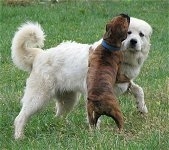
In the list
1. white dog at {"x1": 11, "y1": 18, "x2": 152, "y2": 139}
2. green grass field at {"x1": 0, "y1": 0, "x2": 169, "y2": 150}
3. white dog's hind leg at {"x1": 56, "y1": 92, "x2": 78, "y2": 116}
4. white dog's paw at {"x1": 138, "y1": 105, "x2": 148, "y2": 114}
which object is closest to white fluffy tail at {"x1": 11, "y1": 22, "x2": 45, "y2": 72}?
white dog at {"x1": 11, "y1": 18, "x2": 152, "y2": 139}

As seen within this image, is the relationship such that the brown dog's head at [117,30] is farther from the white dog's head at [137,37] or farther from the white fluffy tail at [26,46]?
the white fluffy tail at [26,46]

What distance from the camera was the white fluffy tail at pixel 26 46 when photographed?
23.2ft

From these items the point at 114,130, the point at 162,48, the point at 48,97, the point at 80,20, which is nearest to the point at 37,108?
the point at 48,97

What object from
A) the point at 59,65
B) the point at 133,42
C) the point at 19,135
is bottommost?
the point at 19,135

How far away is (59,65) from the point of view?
Answer: 6793mm

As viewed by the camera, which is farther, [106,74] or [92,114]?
[106,74]

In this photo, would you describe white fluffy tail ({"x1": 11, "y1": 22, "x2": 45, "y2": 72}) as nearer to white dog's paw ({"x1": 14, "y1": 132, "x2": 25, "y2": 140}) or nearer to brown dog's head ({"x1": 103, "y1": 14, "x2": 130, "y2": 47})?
white dog's paw ({"x1": 14, "y1": 132, "x2": 25, "y2": 140})

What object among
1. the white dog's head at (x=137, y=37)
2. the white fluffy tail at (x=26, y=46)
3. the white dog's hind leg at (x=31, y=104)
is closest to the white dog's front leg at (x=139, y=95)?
the white dog's head at (x=137, y=37)

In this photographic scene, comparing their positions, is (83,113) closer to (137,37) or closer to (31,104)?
(31,104)

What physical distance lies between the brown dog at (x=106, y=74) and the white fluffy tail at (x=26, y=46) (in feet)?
4.46

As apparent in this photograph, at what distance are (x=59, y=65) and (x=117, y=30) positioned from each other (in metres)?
1.27

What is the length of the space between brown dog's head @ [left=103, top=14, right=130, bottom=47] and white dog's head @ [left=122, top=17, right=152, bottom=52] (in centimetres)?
50

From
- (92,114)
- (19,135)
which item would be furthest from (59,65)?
(92,114)

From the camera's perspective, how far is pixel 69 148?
5.17 metres
